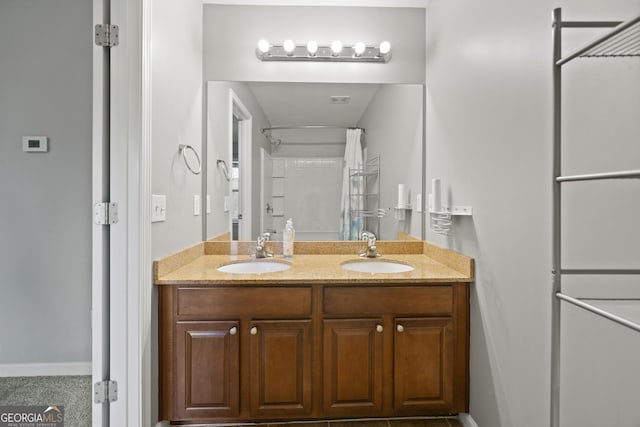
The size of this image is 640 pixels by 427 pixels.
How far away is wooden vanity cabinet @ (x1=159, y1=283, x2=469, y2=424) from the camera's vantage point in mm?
1800

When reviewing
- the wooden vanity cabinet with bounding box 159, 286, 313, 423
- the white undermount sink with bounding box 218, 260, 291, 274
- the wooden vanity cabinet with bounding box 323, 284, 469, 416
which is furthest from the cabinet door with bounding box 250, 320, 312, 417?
the white undermount sink with bounding box 218, 260, 291, 274

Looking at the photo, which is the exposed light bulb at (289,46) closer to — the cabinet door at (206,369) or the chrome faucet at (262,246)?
the chrome faucet at (262,246)

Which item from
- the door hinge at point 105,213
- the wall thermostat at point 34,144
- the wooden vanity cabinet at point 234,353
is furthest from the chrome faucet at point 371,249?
the wall thermostat at point 34,144

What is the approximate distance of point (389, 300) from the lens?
1.86 metres

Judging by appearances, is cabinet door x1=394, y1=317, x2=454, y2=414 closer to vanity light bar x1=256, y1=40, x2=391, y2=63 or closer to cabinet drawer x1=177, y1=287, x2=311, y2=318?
cabinet drawer x1=177, y1=287, x2=311, y2=318

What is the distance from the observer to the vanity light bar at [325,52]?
7.91ft

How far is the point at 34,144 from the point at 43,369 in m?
1.50

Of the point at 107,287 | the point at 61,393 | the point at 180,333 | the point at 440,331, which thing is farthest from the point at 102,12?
the point at 61,393

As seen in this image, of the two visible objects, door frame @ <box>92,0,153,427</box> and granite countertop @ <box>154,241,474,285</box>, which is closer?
door frame @ <box>92,0,153,427</box>

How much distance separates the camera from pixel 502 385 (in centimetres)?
156

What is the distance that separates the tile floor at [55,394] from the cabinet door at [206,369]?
766 millimetres

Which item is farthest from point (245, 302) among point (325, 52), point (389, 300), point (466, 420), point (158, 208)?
point (325, 52)

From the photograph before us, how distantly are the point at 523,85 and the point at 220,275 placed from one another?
5.10 feet

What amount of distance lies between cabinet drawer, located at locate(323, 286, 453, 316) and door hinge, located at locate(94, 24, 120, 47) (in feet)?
4.72
